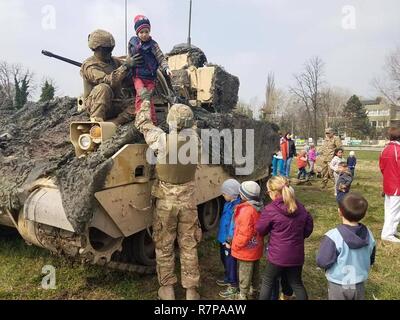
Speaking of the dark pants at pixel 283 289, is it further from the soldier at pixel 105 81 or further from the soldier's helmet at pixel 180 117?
the soldier at pixel 105 81

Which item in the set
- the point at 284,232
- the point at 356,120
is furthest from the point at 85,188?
the point at 356,120

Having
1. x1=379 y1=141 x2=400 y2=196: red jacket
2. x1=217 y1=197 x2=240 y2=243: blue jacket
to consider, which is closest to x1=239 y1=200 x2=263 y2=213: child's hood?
x1=217 y1=197 x2=240 y2=243: blue jacket

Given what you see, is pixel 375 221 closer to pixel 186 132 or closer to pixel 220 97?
pixel 220 97

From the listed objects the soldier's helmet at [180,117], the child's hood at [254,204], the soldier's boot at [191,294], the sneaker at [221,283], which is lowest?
the sneaker at [221,283]

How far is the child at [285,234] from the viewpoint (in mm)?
3609

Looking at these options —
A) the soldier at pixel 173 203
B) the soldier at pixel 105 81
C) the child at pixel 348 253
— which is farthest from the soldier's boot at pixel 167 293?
the soldier at pixel 105 81

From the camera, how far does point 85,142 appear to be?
4.29 metres

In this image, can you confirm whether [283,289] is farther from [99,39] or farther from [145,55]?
[99,39]

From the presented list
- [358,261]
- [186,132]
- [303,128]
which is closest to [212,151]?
[186,132]

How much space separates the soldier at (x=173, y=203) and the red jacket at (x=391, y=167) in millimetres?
3565

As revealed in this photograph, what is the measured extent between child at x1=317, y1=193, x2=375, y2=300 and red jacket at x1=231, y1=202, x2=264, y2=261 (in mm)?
827

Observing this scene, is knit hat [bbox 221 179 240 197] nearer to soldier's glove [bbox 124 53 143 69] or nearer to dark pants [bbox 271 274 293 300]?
dark pants [bbox 271 274 293 300]

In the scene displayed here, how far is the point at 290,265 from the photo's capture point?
363cm

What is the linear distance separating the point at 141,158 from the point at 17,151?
1617 millimetres
